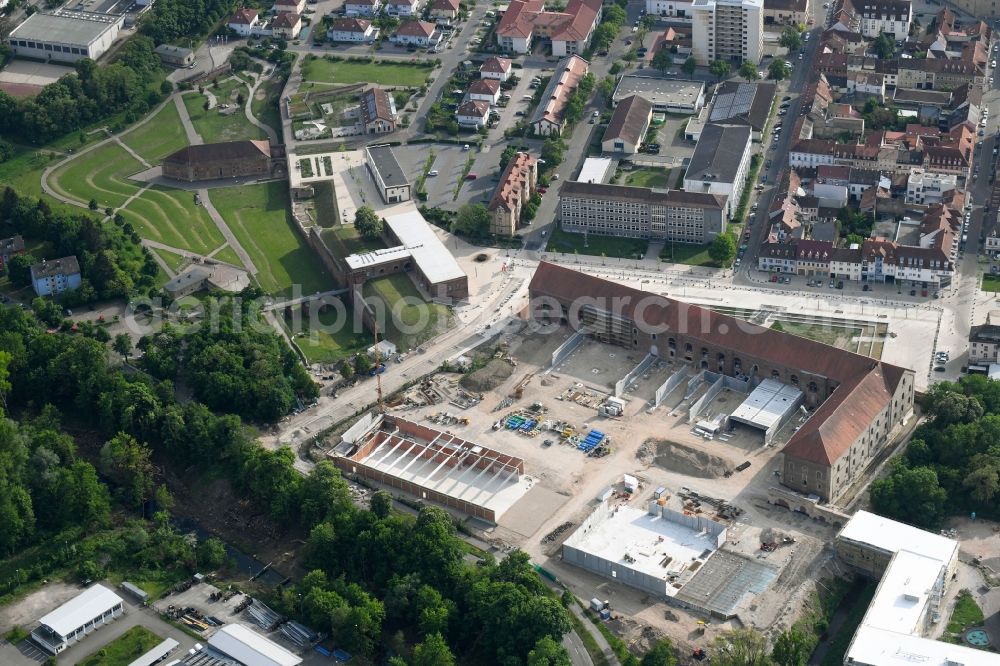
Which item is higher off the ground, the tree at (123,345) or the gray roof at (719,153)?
the gray roof at (719,153)

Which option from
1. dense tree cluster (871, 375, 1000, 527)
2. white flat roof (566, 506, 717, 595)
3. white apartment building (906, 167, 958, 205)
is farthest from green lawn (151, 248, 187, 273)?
dense tree cluster (871, 375, 1000, 527)

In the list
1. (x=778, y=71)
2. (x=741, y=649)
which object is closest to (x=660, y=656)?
(x=741, y=649)

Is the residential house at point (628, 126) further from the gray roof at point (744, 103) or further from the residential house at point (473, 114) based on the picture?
the residential house at point (473, 114)

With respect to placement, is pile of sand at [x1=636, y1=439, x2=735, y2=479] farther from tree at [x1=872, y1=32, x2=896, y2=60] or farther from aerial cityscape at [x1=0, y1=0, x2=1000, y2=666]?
tree at [x1=872, y1=32, x2=896, y2=60]

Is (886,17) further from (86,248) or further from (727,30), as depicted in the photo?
(86,248)

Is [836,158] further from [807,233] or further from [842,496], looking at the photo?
[842,496]

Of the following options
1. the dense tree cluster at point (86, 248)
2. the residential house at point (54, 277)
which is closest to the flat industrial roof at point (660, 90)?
the dense tree cluster at point (86, 248)
